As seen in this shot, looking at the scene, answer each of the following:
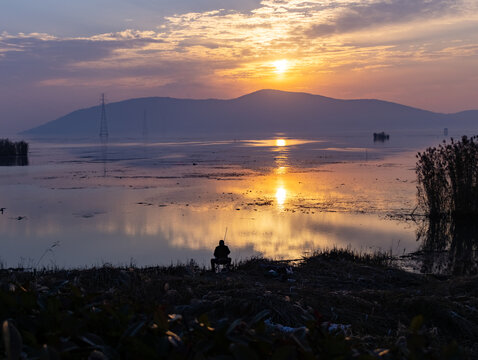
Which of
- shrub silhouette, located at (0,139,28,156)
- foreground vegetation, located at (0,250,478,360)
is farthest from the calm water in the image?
shrub silhouette, located at (0,139,28,156)

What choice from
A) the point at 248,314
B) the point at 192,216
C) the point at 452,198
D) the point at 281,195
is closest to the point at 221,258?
the point at 248,314

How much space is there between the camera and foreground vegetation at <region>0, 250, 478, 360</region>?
8.15ft

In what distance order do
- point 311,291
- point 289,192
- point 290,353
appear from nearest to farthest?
point 290,353 < point 311,291 < point 289,192

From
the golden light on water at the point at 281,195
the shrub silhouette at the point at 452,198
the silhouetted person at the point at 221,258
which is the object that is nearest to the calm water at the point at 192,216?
the golden light on water at the point at 281,195

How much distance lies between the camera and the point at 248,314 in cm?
617

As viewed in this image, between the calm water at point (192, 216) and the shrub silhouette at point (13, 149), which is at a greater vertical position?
the shrub silhouette at point (13, 149)

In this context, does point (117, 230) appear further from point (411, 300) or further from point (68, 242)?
point (411, 300)

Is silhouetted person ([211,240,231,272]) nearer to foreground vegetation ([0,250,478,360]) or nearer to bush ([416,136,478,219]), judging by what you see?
foreground vegetation ([0,250,478,360])

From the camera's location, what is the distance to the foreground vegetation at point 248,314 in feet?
8.15

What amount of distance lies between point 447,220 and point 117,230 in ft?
48.5

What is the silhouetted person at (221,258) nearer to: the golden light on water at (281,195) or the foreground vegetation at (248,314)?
the foreground vegetation at (248,314)

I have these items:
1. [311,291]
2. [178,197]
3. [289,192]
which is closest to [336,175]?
[289,192]

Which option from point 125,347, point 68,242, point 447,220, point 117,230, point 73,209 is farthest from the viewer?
point 73,209

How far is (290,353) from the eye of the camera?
2221 millimetres
